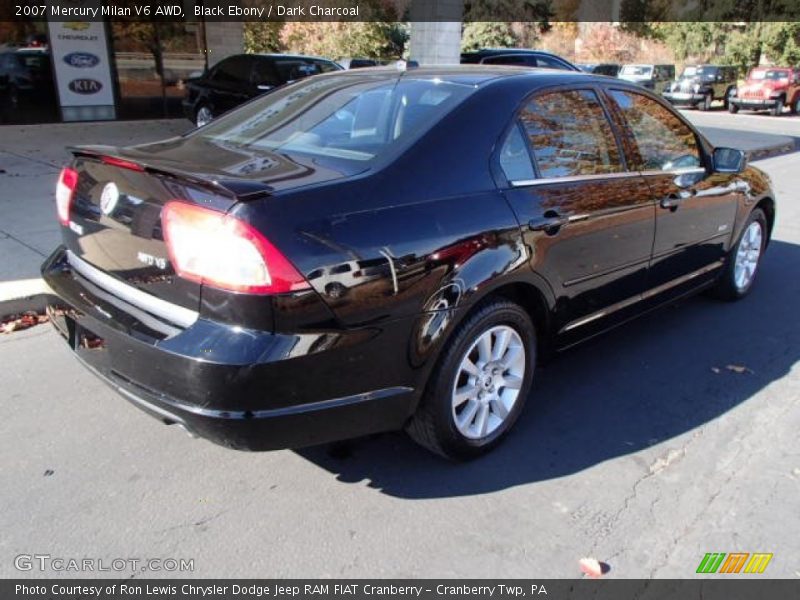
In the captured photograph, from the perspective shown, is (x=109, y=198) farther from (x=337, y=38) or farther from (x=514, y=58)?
(x=337, y=38)

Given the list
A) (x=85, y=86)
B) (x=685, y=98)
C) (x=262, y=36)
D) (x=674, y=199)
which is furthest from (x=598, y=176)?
(x=685, y=98)

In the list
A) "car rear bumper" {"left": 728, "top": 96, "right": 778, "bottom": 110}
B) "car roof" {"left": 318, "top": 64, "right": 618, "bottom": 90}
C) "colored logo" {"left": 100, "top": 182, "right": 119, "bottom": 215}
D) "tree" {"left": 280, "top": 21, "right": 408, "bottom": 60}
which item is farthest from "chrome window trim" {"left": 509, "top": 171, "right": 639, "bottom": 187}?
"tree" {"left": 280, "top": 21, "right": 408, "bottom": 60}

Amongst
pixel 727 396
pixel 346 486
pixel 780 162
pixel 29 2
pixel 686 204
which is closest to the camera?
pixel 346 486

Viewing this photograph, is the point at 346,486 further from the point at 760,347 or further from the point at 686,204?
the point at 760,347

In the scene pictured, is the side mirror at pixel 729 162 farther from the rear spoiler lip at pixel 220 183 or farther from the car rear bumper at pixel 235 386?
the rear spoiler lip at pixel 220 183

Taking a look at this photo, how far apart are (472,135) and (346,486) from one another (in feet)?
5.33

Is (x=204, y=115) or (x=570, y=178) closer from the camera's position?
(x=570, y=178)

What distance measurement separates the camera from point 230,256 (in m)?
2.24

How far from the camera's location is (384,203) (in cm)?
250

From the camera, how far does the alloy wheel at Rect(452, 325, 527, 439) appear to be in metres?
2.94

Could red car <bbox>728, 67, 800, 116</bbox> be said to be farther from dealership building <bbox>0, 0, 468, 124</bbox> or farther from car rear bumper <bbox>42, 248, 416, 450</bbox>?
car rear bumper <bbox>42, 248, 416, 450</bbox>

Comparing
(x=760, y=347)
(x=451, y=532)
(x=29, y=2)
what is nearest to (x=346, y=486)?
(x=451, y=532)

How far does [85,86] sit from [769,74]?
83.0ft

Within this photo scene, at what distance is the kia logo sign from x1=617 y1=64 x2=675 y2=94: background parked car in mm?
22463
